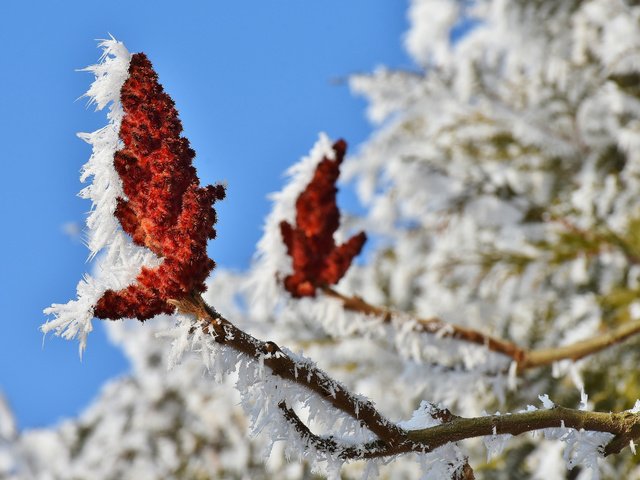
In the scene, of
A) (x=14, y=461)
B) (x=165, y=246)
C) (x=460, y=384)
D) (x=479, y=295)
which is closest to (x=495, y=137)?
(x=479, y=295)

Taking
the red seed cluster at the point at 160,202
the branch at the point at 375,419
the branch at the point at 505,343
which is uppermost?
the branch at the point at 505,343

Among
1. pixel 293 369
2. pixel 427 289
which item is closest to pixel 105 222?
pixel 293 369

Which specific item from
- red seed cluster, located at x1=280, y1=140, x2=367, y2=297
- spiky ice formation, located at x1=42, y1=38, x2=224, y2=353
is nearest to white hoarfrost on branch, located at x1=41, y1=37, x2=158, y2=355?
spiky ice formation, located at x1=42, y1=38, x2=224, y2=353

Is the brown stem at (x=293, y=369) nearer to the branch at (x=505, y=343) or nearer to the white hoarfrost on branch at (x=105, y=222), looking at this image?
the white hoarfrost on branch at (x=105, y=222)

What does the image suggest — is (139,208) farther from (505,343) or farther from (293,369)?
(505,343)

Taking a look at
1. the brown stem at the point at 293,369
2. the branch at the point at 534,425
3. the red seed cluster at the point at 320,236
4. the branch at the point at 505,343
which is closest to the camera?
the brown stem at the point at 293,369

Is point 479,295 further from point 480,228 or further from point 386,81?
point 386,81

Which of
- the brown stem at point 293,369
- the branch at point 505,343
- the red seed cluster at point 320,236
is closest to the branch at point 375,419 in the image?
the brown stem at point 293,369

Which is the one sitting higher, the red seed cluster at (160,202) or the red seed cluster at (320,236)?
the red seed cluster at (320,236)
